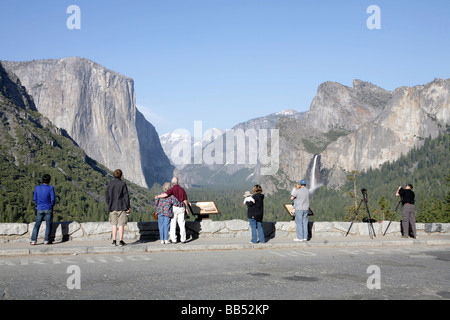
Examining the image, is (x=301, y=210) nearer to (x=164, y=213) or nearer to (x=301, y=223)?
(x=301, y=223)

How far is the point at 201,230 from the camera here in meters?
19.2

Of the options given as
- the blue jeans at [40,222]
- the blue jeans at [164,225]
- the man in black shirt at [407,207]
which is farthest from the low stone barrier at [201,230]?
the man in black shirt at [407,207]

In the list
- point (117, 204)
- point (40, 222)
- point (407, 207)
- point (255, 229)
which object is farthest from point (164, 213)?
point (407, 207)

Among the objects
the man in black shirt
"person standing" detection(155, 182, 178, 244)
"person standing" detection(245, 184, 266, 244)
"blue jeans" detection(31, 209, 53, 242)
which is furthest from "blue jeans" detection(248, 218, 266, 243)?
"blue jeans" detection(31, 209, 53, 242)

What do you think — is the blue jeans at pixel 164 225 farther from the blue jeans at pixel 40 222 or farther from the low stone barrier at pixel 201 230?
the blue jeans at pixel 40 222

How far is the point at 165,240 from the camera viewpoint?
16.7 m

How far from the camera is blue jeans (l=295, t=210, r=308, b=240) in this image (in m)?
18.3

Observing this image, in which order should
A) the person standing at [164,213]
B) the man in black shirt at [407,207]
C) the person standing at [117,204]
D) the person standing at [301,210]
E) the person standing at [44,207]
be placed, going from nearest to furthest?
the person standing at [117,204] < the person standing at [44,207] < the person standing at [164,213] < the person standing at [301,210] < the man in black shirt at [407,207]

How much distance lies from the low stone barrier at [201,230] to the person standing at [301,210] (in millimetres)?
1646

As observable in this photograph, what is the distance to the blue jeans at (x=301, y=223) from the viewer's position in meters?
18.3

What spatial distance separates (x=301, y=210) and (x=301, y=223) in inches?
22.1

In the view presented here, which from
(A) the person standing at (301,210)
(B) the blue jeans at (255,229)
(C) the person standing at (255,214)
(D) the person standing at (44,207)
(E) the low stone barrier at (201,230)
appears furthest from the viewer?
(A) the person standing at (301,210)

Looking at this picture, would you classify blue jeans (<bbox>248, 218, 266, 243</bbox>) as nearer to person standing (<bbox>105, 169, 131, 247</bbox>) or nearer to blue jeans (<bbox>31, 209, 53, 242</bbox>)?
person standing (<bbox>105, 169, 131, 247</bbox>)
